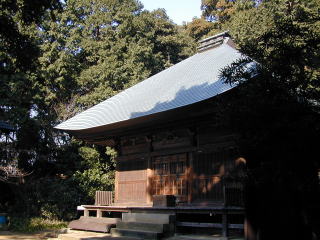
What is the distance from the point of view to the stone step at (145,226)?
34.8ft

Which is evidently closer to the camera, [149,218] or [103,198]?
[149,218]

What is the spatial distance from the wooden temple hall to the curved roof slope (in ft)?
0.17

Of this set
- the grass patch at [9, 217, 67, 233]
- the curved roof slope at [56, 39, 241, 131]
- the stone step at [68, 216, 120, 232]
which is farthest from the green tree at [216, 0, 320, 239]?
the grass patch at [9, 217, 67, 233]

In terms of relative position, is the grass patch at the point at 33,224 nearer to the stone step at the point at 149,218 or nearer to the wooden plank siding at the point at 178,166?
the wooden plank siding at the point at 178,166

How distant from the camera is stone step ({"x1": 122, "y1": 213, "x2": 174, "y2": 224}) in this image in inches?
432

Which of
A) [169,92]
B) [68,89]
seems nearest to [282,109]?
[169,92]

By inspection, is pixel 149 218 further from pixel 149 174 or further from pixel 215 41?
pixel 215 41

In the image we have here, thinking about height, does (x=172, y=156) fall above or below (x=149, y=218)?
above

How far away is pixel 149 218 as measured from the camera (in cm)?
1145

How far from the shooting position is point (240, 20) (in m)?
21.6

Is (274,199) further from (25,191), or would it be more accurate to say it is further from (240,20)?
(240,20)

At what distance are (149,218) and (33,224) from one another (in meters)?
6.26

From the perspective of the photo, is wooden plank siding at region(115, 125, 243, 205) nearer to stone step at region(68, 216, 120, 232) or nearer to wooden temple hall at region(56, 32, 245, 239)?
wooden temple hall at region(56, 32, 245, 239)

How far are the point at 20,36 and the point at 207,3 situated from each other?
90.6 feet
